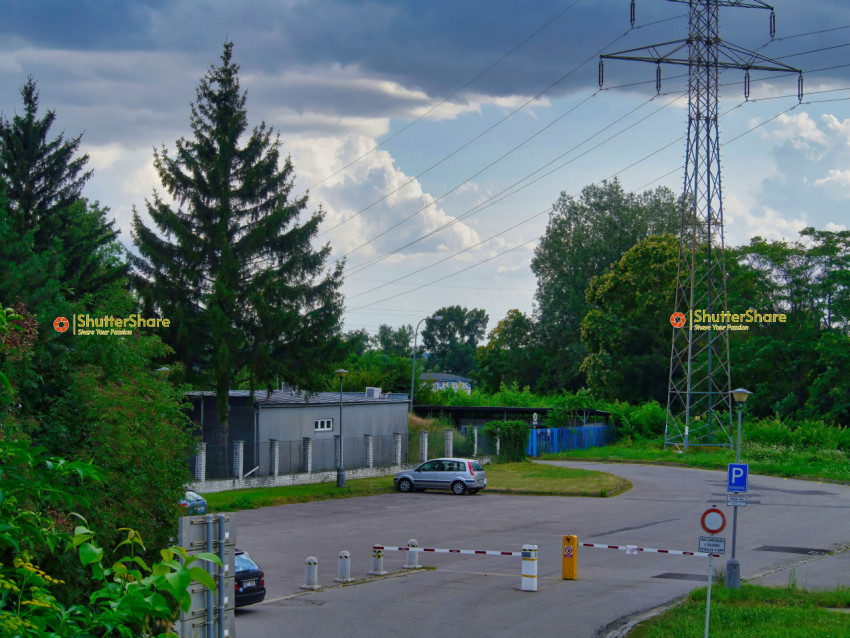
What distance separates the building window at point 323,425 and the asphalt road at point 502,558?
23.6 feet

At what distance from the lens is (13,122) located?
43.8m

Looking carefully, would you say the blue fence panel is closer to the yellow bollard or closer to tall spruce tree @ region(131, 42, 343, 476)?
tall spruce tree @ region(131, 42, 343, 476)

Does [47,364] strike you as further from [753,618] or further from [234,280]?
[234,280]

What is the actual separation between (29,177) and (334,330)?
1877 cm

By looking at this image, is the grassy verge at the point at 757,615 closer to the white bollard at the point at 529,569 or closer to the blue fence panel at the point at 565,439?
the white bollard at the point at 529,569

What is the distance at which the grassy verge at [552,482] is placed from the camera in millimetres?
36578

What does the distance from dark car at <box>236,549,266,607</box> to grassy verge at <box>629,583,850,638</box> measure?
6.20 meters

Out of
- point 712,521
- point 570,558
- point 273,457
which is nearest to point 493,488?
point 273,457

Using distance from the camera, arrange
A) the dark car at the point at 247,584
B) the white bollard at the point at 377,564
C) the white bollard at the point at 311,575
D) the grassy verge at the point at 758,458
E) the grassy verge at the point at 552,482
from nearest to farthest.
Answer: the dark car at the point at 247,584
the white bollard at the point at 311,575
the white bollard at the point at 377,564
the grassy verge at the point at 552,482
the grassy verge at the point at 758,458

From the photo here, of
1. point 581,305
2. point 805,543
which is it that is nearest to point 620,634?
point 805,543

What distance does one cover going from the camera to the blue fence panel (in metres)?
58.0

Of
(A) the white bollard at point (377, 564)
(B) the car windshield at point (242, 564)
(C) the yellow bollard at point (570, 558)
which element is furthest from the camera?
(A) the white bollard at point (377, 564)
